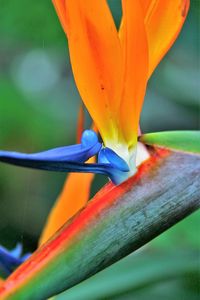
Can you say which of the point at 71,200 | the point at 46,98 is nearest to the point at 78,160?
the point at 71,200

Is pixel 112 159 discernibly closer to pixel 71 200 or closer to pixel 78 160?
pixel 78 160

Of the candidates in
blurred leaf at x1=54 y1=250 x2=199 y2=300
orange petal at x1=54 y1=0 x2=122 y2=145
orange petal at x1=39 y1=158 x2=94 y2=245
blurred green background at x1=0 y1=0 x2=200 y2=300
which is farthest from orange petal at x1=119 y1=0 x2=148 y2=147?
blurred green background at x1=0 y1=0 x2=200 y2=300

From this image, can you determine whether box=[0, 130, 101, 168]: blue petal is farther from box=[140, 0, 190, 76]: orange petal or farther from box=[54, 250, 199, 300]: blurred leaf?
box=[54, 250, 199, 300]: blurred leaf

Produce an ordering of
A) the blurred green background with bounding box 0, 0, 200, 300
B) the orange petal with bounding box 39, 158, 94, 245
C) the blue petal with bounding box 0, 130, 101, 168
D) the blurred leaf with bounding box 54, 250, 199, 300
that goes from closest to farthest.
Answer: the blue petal with bounding box 0, 130, 101, 168
the orange petal with bounding box 39, 158, 94, 245
the blurred leaf with bounding box 54, 250, 199, 300
the blurred green background with bounding box 0, 0, 200, 300

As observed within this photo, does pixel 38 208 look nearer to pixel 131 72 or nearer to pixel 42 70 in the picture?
pixel 42 70

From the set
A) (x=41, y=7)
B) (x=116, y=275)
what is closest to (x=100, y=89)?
(x=116, y=275)

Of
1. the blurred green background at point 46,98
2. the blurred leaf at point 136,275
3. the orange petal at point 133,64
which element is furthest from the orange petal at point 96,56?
the blurred green background at point 46,98
